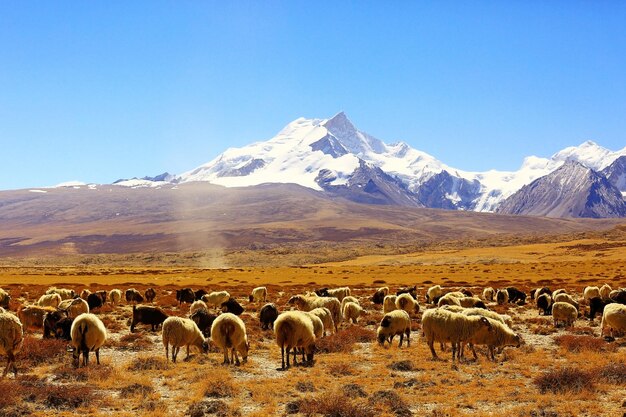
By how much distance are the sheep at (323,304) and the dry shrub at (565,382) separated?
37.2ft

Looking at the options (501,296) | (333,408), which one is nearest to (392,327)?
(333,408)

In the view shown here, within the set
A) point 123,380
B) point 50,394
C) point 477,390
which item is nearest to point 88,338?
point 123,380

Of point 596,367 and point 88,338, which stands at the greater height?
point 88,338

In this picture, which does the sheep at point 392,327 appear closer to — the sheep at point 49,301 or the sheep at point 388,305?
the sheep at point 388,305

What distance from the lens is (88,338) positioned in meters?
17.2

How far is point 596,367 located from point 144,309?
18323mm

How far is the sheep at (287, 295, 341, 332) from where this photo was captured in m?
25.8

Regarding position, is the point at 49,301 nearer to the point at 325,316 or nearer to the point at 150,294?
the point at 150,294

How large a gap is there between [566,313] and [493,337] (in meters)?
10.5

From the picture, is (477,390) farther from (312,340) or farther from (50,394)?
(50,394)

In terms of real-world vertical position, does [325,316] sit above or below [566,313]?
above

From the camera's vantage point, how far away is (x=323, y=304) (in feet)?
85.3

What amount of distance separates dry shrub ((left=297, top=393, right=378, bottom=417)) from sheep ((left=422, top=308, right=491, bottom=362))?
20.7ft

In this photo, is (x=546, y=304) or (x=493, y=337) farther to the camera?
(x=546, y=304)
